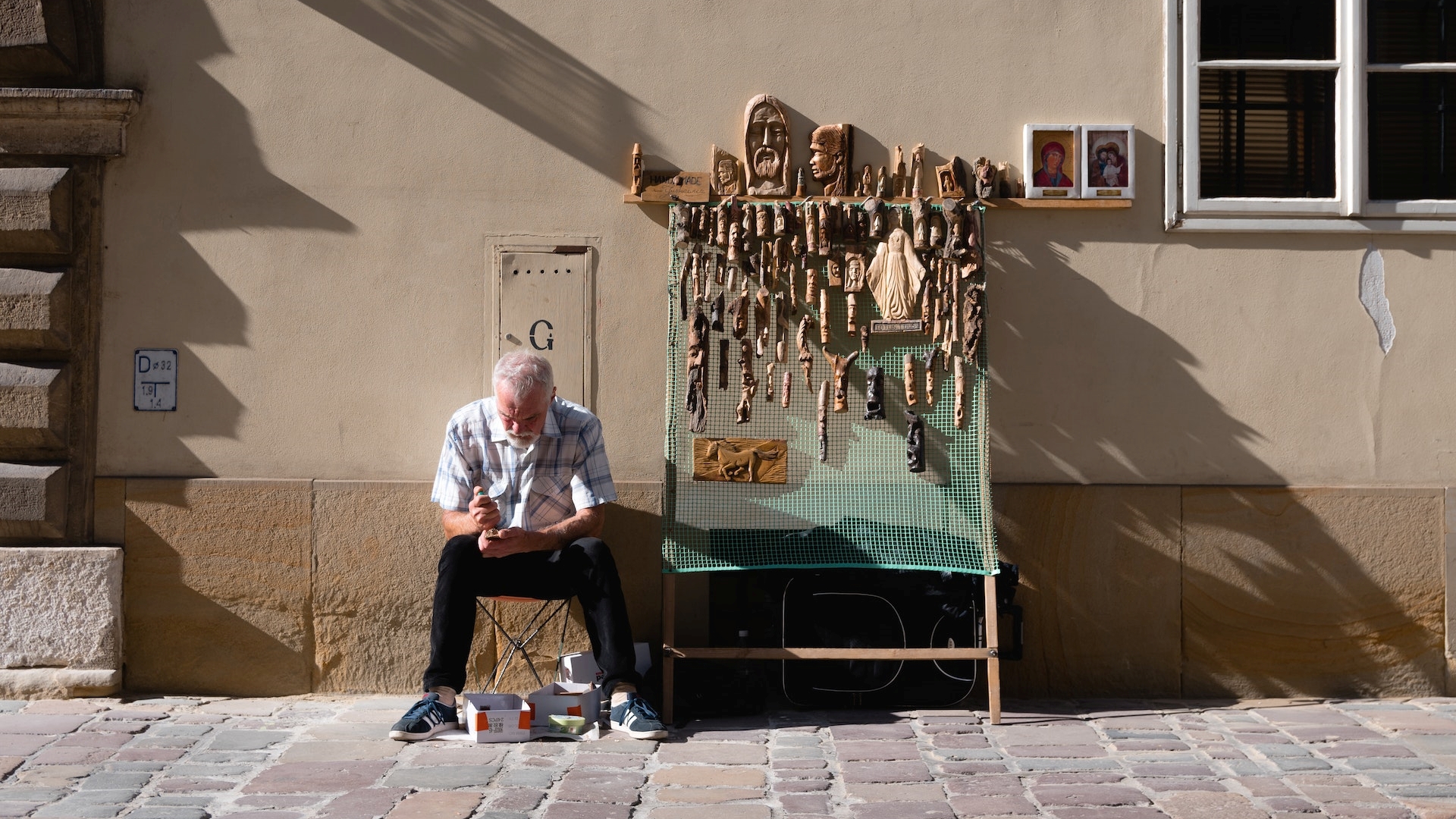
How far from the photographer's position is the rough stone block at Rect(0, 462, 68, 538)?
5.29 meters

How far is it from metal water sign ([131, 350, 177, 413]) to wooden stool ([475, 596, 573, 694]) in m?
1.49

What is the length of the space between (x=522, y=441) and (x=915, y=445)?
1511mm

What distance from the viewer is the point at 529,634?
17.4 ft

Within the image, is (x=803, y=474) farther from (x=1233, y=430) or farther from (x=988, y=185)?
(x=1233, y=430)

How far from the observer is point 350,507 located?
5.41 meters

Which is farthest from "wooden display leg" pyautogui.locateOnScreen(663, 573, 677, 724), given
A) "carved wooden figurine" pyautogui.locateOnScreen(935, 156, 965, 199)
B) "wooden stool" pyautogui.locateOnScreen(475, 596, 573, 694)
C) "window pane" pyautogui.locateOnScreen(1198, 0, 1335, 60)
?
"window pane" pyautogui.locateOnScreen(1198, 0, 1335, 60)

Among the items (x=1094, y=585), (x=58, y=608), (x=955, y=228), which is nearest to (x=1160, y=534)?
(x=1094, y=585)

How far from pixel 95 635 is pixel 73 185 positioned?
176 centimetres

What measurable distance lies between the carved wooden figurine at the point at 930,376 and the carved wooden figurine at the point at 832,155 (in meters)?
0.74

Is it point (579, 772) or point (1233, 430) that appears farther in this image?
point (1233, 430)

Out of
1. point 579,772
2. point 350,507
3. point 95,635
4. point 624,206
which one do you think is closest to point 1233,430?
point 624,206

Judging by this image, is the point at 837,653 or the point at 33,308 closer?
the point at 837,653

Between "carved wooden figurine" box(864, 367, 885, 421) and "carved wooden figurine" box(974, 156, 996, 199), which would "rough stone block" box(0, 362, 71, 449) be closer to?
"carved wooden figurine" box(864, 367, 885, 421)

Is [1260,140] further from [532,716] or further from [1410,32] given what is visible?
[532,716]
